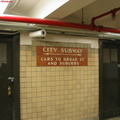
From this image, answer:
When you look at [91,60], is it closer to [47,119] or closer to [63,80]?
[63,80]

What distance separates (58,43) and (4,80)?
56.7 inches

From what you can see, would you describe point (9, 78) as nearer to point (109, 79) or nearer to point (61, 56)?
point (61, 56)

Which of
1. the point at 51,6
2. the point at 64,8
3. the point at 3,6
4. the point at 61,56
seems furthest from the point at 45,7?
the point at 61,56

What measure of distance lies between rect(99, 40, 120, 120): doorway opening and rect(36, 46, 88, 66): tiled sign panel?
2.07ft

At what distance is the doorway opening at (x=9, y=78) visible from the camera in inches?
122

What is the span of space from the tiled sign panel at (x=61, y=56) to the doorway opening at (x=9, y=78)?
1.66 feet

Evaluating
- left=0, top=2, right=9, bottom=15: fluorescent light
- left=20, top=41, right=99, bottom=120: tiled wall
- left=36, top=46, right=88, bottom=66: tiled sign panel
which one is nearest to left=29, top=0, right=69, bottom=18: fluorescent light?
left=0, top=2, right=9, bottom=15: fluorescent light

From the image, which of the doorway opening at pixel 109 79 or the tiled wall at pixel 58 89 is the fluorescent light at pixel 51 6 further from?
the doorway opening at pixel 109 79

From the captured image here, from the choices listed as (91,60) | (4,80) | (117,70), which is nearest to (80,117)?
(91,60)

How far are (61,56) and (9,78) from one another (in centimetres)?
125

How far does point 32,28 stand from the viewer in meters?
3.01

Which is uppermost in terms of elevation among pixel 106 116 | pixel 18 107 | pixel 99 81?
pixel 99 81

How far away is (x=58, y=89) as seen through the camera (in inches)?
137

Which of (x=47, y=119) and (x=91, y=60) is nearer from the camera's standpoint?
(x=47, y=119)
